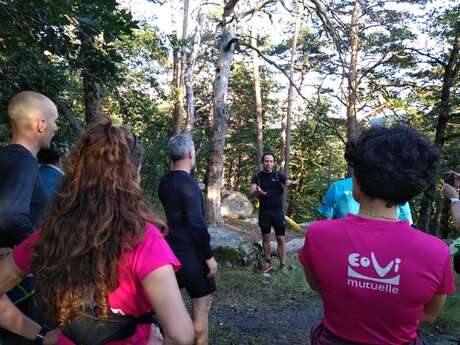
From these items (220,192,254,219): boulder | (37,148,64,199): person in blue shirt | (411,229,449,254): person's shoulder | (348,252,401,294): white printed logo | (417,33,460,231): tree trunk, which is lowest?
(220,192,254,219): boulder

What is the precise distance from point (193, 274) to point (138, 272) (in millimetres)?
2152

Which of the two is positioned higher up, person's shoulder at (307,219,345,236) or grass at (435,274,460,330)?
person's shoulder at (307,219,345,236)

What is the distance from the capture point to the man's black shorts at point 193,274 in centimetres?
354

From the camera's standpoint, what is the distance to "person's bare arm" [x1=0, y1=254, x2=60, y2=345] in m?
1.62

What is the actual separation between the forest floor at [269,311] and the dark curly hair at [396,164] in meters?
3.35

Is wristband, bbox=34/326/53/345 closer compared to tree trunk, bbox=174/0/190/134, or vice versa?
wristband, bbox=34/326/53/345

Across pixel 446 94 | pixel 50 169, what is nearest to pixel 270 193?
pixel 50 169

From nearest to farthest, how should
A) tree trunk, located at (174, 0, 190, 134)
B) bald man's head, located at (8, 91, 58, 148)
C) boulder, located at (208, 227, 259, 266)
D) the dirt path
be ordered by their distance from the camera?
bald man's head, located at (8, 91, 58, 148) < the dirt path < boulder, located at (208, 227, 259, 266) < tree trunk, located at (174, 0, 190, 134)

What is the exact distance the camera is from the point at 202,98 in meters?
25.6

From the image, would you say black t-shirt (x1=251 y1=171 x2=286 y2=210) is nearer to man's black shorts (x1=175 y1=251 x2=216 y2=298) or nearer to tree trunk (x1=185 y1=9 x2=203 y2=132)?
man's black shorts (x1=175 y1=251 x2=216 y2=298)

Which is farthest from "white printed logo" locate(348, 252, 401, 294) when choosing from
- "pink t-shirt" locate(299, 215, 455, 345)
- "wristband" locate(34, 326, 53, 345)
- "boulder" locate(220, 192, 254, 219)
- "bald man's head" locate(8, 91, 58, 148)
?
"boulder" locate(220, 192, 254, 219)

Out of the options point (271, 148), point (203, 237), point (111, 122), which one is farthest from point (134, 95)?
point (271, 148)

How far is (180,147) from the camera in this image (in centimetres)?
361

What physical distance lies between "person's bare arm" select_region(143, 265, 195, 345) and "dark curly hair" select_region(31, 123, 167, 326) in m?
0.14
